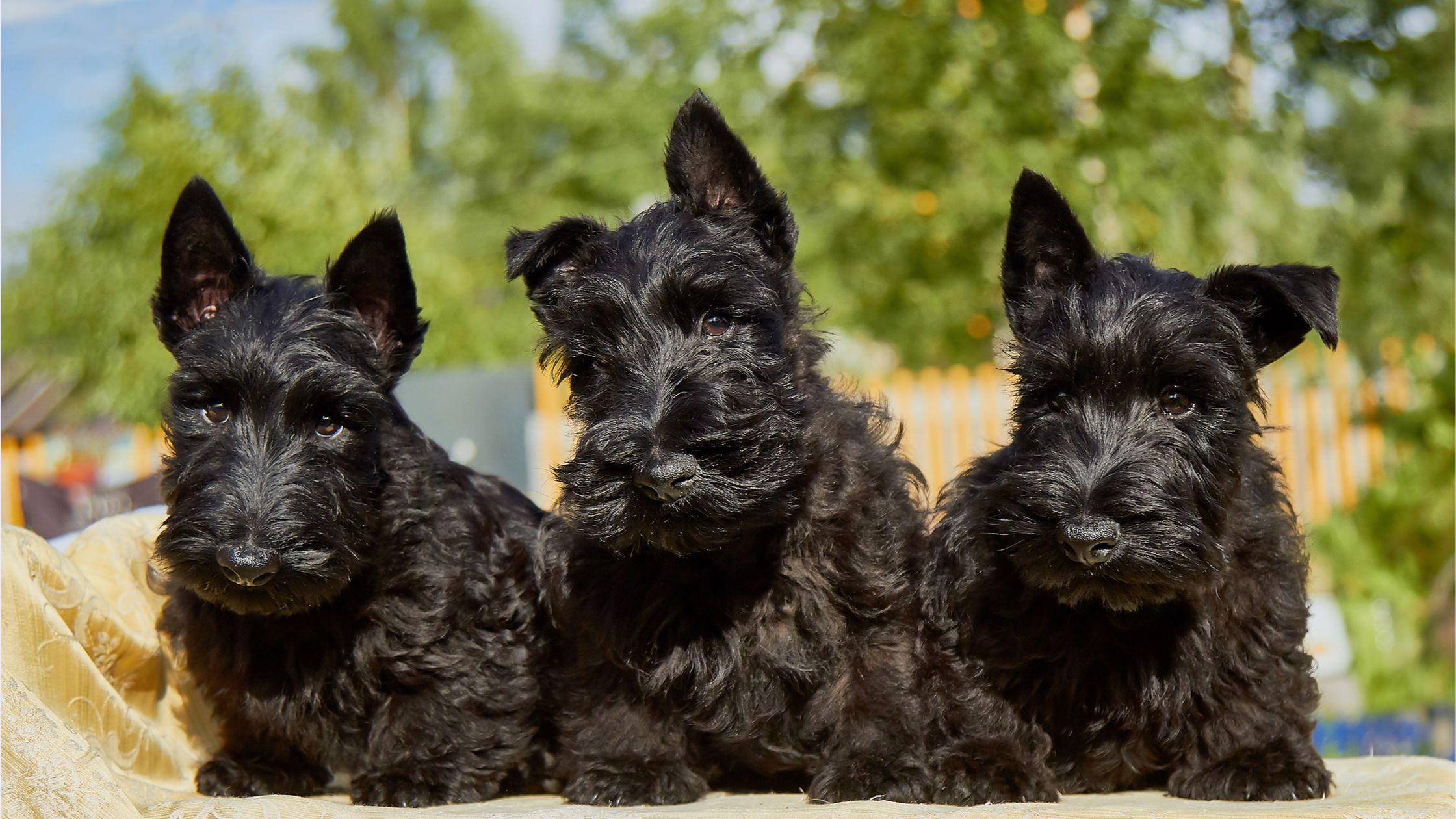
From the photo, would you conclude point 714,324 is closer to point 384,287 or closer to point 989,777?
Result: point 384,287

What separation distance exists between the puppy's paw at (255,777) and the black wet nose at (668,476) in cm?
187

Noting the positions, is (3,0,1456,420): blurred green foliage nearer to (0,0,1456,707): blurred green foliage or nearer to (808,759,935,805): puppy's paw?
(0,0,1456,707): blurred green foliage

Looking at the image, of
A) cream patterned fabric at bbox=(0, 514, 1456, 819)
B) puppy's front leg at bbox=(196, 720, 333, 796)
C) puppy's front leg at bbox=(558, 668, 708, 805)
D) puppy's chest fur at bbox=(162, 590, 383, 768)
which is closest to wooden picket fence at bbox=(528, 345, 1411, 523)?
cream patterned fabric at bbox=(0, 514, 1456, 819)

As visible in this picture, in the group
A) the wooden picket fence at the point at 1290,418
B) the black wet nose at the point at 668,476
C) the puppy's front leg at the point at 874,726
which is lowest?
the puppy's front leg at the point at 874,726

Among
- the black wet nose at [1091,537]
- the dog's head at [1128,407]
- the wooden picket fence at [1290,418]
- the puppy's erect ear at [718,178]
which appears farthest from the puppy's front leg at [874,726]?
the wooden picket fence at [1290,418]

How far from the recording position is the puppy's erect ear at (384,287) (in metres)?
4.02

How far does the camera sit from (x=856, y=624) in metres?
3.76

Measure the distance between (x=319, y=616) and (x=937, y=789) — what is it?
2140 mm

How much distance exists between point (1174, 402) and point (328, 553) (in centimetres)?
269

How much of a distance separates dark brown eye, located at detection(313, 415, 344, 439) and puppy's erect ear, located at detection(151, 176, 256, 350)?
2.11 feet

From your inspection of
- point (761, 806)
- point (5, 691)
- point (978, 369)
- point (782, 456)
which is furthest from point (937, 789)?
point (978, 369)

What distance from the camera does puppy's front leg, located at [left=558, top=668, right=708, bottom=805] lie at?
352cm

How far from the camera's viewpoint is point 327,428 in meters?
3.81

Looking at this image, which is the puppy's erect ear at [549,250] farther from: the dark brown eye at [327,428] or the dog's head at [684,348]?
the dark brown eye at [327,428]
